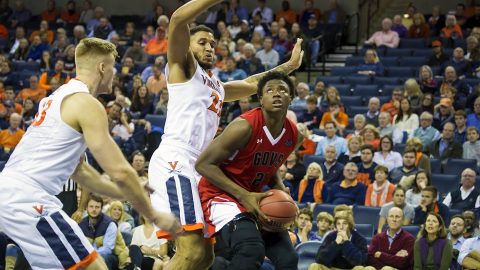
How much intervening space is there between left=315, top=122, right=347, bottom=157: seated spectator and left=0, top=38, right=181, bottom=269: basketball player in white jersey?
8.99 m

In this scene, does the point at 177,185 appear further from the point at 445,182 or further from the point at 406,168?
the point at 445,182

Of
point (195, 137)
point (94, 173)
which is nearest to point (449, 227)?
point (195, 137)

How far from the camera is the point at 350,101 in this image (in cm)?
1641

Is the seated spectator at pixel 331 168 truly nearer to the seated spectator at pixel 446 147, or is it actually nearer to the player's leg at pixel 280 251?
the seated spectator at pixel 446 147

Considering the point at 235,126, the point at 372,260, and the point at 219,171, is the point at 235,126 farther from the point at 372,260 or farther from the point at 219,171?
the point at 372,260

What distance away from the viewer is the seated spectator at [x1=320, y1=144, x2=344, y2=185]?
13.4 m

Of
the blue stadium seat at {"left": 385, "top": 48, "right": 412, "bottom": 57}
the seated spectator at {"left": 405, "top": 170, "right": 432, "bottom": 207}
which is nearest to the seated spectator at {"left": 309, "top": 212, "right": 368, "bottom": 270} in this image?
the seated spectator at {"left": 405, "top": 170, "right": 432, "bottom": 207}

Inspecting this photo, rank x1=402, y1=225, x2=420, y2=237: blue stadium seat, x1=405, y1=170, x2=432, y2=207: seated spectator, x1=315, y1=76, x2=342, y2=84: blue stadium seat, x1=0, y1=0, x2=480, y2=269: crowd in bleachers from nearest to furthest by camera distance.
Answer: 1. x1=0, y1=0, x2=480, y2=269: crowd in bleachers
2. x1=402, y1=225, x2=420, y2=237: blue stadium seat
3. x1=405, y1=170, x2=432, y2=207: seated spectator
4. x1=315, y1=76, x2=342, y2=84: blue stadium seat

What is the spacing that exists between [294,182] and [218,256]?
3.85 metres

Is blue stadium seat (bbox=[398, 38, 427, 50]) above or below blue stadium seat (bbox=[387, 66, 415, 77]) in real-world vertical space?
above

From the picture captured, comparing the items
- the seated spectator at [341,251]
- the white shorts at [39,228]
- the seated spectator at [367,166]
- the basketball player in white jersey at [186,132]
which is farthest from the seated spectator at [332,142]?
the white shorts at [39,228]

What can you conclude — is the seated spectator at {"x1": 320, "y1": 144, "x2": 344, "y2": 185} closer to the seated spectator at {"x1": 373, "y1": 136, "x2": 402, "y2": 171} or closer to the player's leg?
the seated spectator at {"x1": 373, "y1": 136, "x2": 402, "y2": 171}

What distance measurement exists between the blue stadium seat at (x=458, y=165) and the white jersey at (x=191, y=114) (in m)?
7.19

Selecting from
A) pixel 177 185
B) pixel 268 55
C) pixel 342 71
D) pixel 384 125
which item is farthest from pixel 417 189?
pixel 268 55
